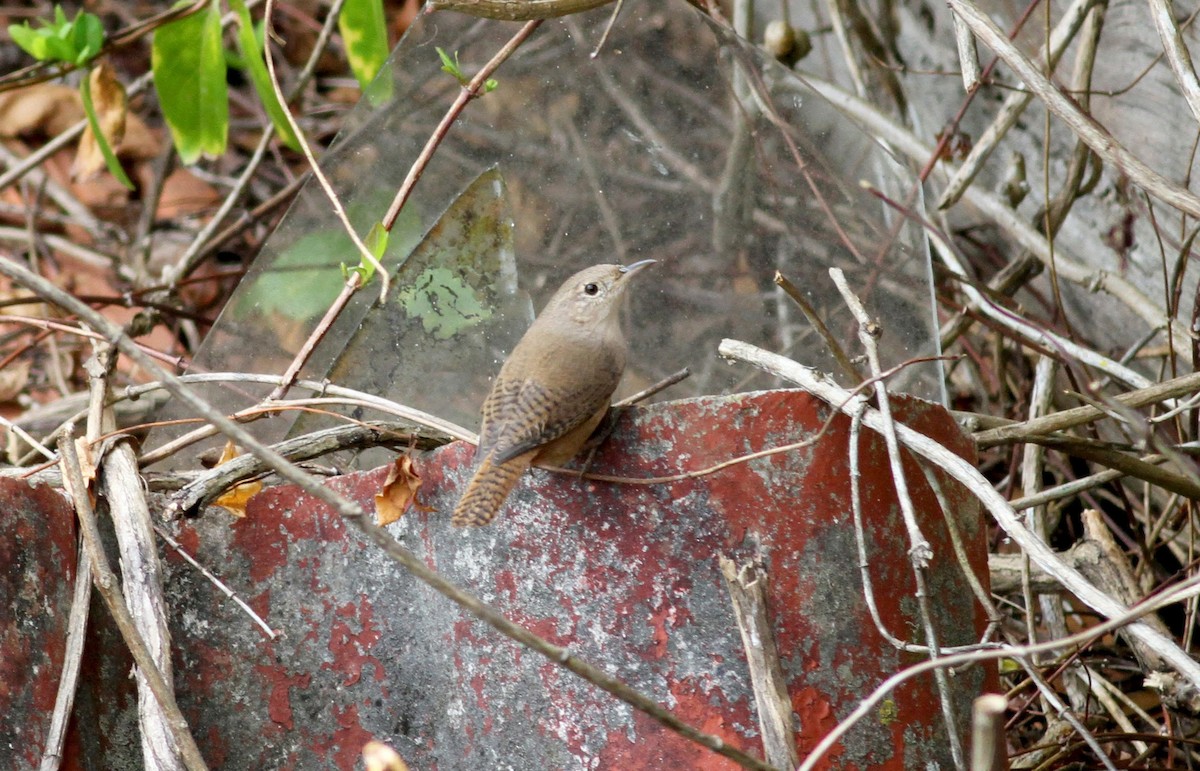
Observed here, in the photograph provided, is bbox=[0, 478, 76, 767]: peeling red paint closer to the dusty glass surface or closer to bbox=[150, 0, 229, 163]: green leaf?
the dusty glass surface

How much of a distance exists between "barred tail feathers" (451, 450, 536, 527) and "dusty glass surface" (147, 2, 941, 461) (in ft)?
2.92

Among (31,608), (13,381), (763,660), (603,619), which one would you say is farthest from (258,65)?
(763,660)

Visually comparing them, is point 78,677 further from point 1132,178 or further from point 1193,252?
point 1193,252

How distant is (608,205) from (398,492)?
114 centimetres

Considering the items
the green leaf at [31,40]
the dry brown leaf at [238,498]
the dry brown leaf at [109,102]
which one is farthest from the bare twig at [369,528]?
the dry brown leaf at [109,102]

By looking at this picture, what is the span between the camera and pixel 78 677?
2.15m

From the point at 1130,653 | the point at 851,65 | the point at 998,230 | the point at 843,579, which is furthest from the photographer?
the point at 998,230

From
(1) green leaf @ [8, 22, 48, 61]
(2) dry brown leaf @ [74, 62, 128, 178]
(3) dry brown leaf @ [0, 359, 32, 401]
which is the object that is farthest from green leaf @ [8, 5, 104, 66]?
(3) dry brown leaf @ [0, 359, 32, 401]

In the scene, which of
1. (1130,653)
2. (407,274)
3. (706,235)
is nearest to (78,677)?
(407,274)

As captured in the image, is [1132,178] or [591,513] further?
[1132,178]

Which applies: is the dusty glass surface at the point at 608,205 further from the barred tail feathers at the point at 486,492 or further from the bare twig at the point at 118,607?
the barred tail feathers at the point at 486,492

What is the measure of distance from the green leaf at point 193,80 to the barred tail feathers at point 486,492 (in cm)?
202

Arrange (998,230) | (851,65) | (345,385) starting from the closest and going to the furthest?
(345,385) < (851,65) < (998,230)

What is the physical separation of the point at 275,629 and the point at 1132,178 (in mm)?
1693
